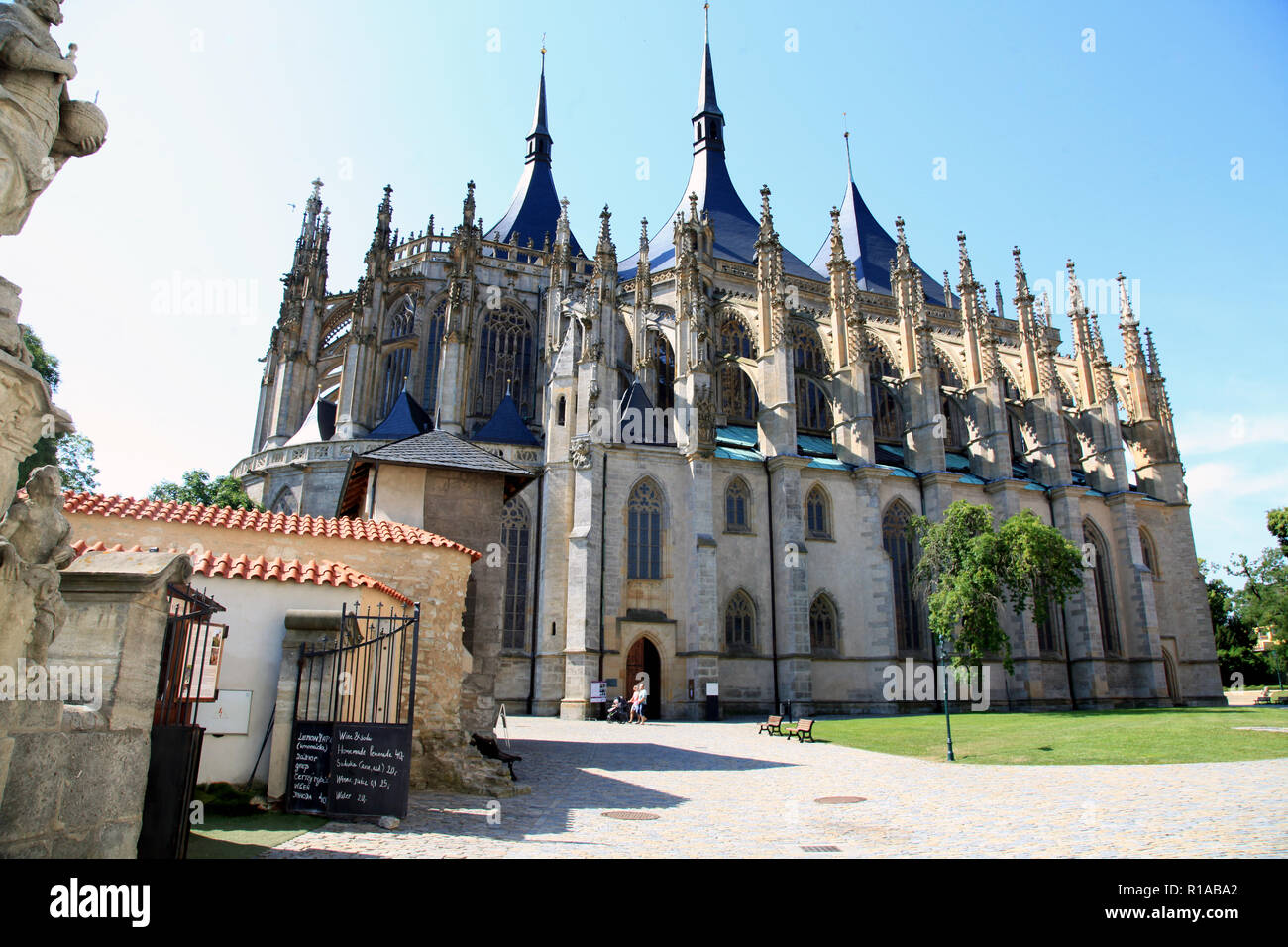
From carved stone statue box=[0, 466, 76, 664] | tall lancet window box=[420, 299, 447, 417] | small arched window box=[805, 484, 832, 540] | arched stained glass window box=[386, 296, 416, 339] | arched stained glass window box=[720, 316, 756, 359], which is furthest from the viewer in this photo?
arched stained glass window box=[386, 296, 416, 339]

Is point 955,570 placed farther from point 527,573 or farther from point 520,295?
point 520,295

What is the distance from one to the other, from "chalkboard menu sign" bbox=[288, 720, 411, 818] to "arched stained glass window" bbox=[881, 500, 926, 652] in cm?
2709

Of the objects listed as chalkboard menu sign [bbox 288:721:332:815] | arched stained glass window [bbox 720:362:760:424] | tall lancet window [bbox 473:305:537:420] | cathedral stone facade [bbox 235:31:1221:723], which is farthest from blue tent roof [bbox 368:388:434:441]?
chalkboard menu sign [bbox 288:721:332:815]

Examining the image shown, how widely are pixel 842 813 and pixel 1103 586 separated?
112ft

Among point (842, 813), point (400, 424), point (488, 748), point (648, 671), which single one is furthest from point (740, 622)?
point (842, 813)

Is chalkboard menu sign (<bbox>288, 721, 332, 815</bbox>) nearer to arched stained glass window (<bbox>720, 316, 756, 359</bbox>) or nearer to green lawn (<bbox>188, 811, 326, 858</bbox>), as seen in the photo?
green lawn (<bbox>188, 811, 326, 858</bbox>)

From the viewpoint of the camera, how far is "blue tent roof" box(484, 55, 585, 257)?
48.7 metres

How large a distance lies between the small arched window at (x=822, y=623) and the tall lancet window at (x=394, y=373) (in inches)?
876

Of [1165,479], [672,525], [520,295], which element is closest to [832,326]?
[672,525]

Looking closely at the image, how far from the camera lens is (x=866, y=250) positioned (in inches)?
2063

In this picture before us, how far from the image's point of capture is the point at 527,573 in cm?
2964

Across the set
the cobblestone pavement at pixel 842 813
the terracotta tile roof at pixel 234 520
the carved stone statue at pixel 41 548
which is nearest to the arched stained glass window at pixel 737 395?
the cobblestone pavement at pixel 842 813

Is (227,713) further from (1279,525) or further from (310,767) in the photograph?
(1279,525)
